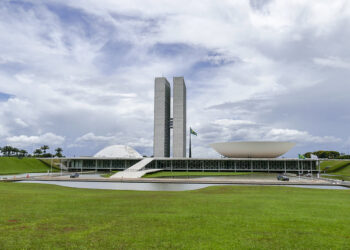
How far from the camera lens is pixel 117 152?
296 ft

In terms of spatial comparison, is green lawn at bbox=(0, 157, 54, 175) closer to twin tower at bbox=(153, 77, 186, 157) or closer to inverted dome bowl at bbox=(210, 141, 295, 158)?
twin tower at bbox=(153, 77, 186, 157)

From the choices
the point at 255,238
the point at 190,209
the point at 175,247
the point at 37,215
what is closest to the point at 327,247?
the point at 255,238

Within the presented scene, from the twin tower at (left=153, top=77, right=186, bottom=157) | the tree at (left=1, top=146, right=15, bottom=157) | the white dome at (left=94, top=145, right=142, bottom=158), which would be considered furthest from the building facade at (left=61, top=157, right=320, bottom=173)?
the tree at (left=1, top=146, right=15, bottom=157)

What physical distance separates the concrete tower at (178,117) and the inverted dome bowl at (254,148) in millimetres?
25662

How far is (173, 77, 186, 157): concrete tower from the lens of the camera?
100375mm

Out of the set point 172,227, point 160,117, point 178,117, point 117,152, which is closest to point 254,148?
point 178,117

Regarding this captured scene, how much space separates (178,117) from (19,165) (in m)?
50.7

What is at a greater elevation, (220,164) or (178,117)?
(178,117)

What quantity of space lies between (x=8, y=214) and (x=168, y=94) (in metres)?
97.6

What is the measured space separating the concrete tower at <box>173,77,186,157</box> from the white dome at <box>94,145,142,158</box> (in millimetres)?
15235

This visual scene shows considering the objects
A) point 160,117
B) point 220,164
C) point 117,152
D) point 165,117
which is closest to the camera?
point 220,164

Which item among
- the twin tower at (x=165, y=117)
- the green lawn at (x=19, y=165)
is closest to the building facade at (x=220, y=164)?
the green lawn at (x=19, y=165)

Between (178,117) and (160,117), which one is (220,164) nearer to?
(178,117)

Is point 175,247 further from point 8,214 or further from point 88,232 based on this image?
point 8,214
